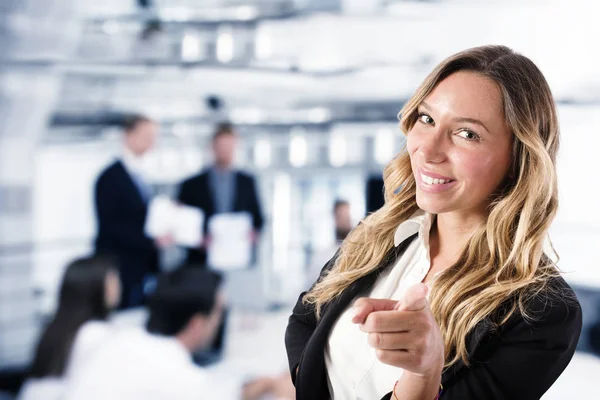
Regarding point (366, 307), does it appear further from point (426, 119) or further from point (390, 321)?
point (426, 119)

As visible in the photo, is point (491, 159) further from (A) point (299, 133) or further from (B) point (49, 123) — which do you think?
(B) point (49, 123)

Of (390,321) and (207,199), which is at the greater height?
(390,321)

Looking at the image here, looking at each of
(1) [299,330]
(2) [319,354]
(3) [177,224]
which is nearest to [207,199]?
(3) [177,224]

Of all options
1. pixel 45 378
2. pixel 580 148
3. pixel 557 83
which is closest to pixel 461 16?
pixel 557 83

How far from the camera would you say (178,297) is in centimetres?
340

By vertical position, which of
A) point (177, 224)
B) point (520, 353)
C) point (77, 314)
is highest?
point (520, 353)

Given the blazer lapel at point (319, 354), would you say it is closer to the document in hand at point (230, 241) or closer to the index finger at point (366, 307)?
the index finger at point (366, 307)

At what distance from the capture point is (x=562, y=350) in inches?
39.8

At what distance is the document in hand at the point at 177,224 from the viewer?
3.34 metres

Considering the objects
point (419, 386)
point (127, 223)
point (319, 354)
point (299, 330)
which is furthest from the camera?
point (127, 223)

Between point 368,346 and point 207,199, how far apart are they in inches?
89.0

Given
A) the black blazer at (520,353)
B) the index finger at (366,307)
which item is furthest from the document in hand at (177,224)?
the index finger at (366,307)

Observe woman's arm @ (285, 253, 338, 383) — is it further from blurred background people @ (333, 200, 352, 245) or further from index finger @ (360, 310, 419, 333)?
blurred background people @ (333, 200, 352, 245)

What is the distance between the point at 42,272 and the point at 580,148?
8.92 ft
